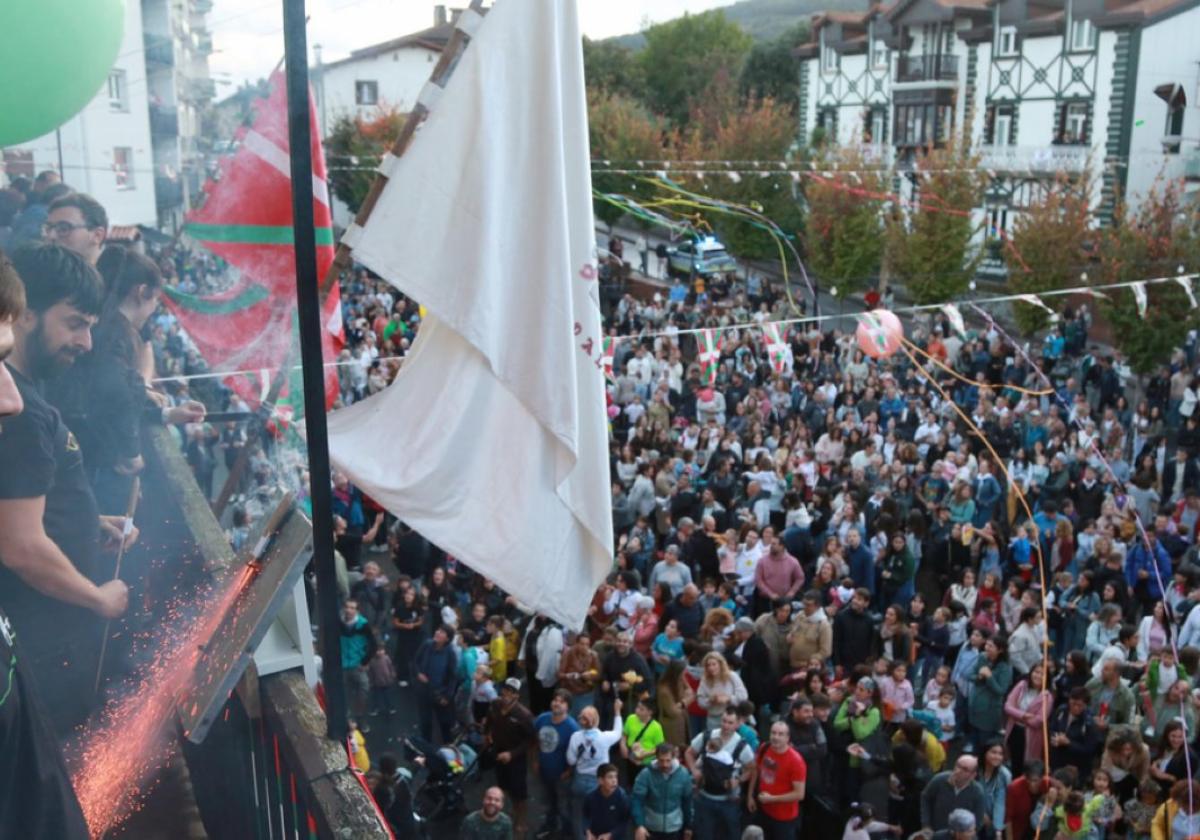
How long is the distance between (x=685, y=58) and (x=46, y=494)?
58026 mm

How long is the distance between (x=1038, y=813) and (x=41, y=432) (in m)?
6.14

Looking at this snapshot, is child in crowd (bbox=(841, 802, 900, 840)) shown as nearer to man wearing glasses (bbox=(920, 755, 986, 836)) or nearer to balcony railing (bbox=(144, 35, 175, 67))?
man wearing glasses (bbox=(920, 755, 986, 836))

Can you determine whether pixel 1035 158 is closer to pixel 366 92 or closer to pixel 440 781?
pixel 366 92

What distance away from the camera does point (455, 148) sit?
3.85 m

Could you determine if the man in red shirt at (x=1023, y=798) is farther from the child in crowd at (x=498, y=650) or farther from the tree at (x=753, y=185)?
the tree at (x=753, y=185)

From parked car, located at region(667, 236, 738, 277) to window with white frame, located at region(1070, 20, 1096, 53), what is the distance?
10632 millimetres

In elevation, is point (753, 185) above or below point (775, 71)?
below

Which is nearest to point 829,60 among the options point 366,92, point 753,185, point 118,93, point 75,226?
point 753,185

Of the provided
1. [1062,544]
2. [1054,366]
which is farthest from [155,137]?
[1054,366]

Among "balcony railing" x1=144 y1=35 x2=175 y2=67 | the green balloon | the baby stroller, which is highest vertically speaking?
"balcony railing" x1=144 y1=35 x2=175 y2=67

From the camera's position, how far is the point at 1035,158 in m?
34.3

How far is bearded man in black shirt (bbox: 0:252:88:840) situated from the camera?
6.57ft

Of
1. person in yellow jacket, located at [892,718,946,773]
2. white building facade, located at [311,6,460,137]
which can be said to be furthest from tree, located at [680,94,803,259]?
person in yellow jacket, located at [892,718,946,773]

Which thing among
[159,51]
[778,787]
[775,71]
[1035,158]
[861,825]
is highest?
[775,71]
